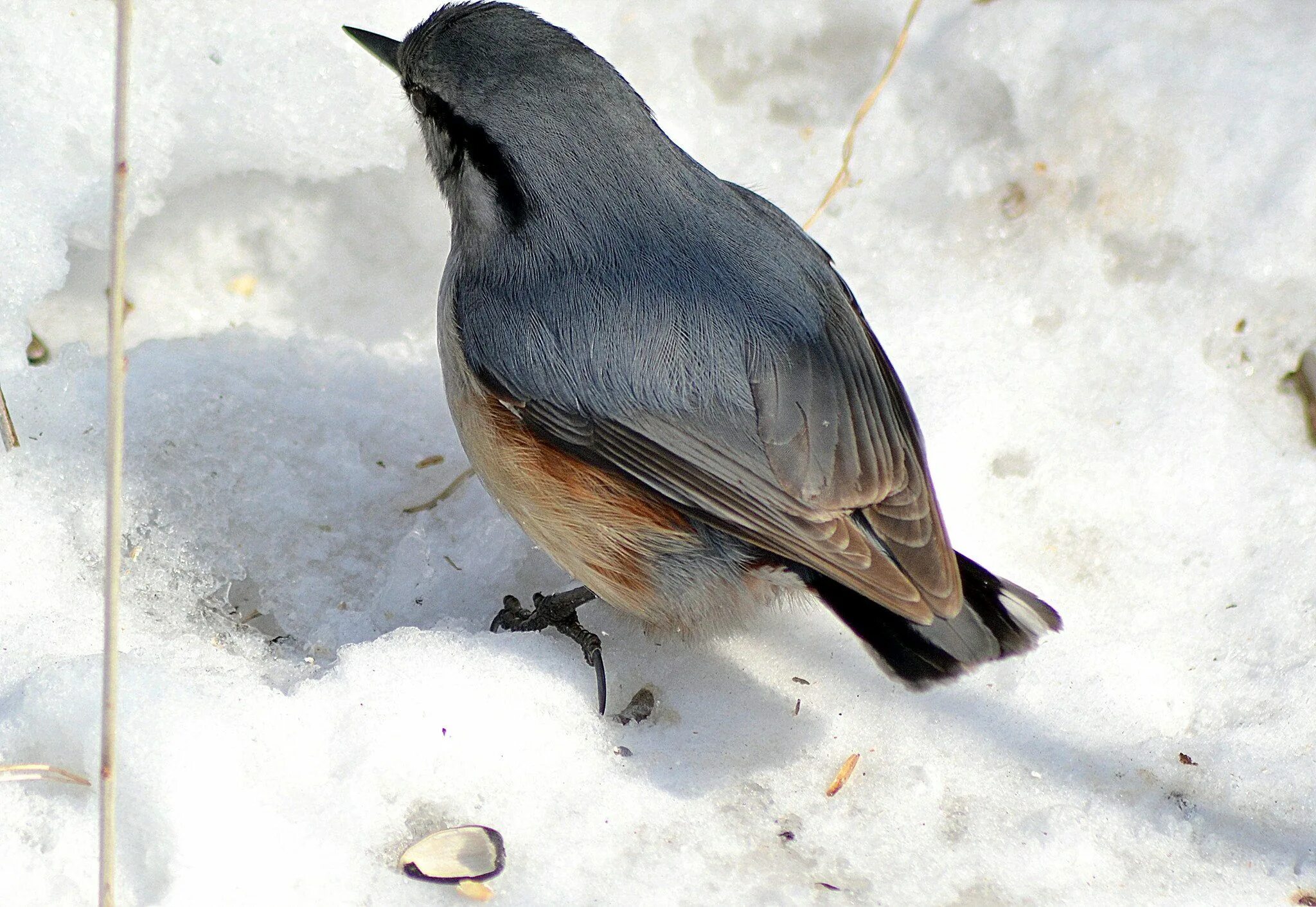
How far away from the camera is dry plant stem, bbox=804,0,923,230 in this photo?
11.7 feet

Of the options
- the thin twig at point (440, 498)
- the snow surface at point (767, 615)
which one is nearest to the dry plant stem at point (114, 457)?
the snow surface at point (767, 615)

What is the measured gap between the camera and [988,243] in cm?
347

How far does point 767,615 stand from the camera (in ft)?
9.27

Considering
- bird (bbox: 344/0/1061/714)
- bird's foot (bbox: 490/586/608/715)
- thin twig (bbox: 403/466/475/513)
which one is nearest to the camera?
bird (bbox: 344/0/1061/714)

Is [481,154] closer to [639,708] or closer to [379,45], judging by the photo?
[379,45]

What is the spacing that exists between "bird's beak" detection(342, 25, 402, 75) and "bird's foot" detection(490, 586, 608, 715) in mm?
1210

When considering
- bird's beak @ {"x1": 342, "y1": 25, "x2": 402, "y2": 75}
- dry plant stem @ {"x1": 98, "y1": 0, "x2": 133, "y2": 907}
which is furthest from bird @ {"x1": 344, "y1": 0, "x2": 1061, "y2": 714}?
dry plant stem @ {"x1": 98, "y1": 0, "x2": 133, "y2": 907}

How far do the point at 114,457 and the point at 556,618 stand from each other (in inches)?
43.6

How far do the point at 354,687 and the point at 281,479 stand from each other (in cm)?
88

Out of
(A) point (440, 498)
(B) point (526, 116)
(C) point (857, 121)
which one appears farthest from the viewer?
(C) point (857, 121)

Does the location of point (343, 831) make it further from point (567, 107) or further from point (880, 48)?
point (880, 48)

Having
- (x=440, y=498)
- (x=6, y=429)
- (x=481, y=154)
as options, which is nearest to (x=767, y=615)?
(x=440, y=498)

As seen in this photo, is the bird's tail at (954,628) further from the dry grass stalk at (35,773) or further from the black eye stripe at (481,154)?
the dry grass stalk at (35,773)

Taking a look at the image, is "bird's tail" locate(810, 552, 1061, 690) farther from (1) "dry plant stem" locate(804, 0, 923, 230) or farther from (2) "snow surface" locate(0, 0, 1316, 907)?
(1) "dry plant stem" locate(804, 0, 923, 230)
